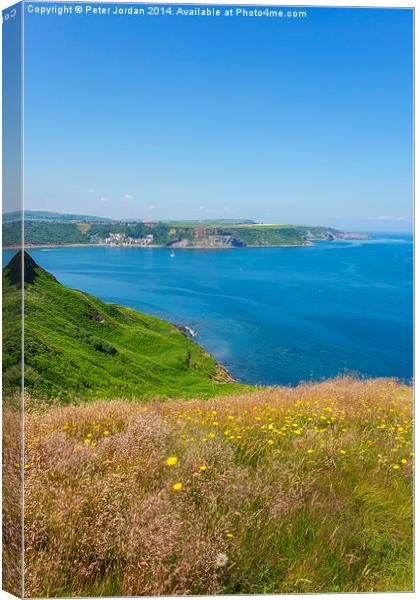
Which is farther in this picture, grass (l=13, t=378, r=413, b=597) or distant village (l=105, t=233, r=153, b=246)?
distant village (l=105, t=233, r=153, b=246)

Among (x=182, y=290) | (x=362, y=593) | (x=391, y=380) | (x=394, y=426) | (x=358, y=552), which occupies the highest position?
(x=182, y=290)

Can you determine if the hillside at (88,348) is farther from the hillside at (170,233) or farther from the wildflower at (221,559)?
the wildflower at (221,559)

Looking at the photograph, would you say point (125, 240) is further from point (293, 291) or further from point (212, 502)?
point (212, 502)

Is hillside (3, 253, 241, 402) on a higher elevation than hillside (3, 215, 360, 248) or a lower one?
lower

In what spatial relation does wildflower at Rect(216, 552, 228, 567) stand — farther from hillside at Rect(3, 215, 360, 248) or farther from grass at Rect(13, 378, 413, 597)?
hillside at Rect(3, 215, 360, 248)

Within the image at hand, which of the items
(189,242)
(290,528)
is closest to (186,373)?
(189,242)

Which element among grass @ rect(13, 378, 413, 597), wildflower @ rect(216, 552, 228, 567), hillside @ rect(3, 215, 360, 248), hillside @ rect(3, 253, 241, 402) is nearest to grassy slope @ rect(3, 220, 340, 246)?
hillside @ rect(3, 215, 360, 248)

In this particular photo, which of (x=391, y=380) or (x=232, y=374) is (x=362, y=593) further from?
(x=232, y=374)
